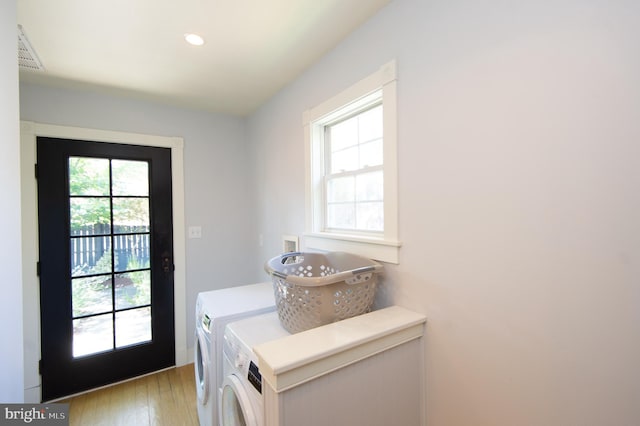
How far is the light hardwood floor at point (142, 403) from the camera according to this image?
1.95 meters

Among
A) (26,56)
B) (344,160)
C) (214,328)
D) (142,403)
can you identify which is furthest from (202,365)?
(26,56)

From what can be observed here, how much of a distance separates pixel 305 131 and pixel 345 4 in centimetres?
81

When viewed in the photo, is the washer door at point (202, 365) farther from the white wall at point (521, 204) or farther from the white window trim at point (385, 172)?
the white wall at point (521, 204)

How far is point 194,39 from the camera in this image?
1.59 m

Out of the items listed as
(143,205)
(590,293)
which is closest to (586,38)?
(590,293)

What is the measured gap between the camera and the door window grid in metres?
2.24

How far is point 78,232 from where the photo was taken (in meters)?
2.23

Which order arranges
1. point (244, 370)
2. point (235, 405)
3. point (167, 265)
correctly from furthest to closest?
point (167, 265) → point (235, 405) → point (244, 370)

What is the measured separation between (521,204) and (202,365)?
189 centimetres

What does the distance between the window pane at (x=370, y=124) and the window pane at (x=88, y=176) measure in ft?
7.22

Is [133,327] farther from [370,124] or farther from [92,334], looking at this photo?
[370,124]

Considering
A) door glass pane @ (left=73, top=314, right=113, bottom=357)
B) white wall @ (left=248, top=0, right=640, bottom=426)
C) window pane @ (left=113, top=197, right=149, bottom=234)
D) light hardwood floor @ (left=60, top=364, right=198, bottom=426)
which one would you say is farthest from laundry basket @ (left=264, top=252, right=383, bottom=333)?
door glass pane @ (left=73, top=314, right=113, bottom=357)

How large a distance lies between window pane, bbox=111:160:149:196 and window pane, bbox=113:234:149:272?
0.40 meters

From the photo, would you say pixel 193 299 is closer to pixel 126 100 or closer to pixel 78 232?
pixel 78 232
